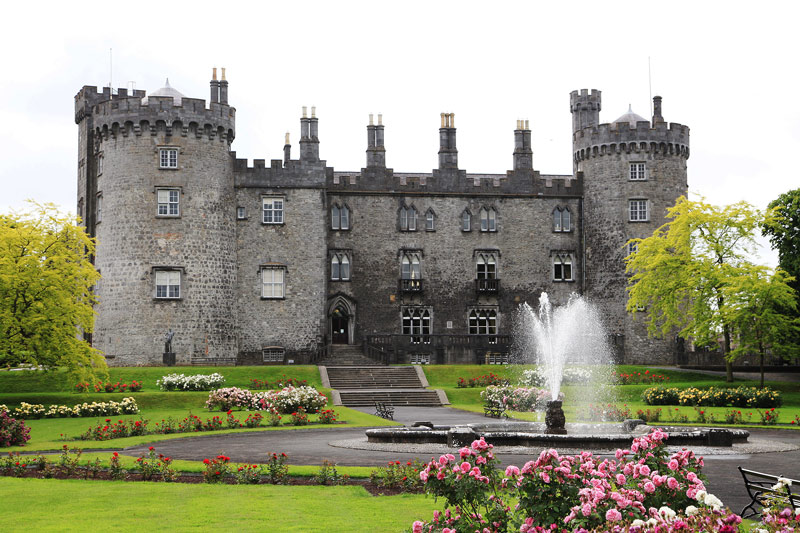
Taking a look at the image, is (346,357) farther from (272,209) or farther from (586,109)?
(586,109)

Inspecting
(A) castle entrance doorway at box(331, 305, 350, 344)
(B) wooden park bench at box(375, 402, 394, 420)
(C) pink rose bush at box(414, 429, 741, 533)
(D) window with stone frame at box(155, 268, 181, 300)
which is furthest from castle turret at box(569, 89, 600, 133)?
(C) pink rose bush at box(414, 429, 741, 533)

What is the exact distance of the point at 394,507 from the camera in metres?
13.0

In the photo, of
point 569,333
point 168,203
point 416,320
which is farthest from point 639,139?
point 168,203

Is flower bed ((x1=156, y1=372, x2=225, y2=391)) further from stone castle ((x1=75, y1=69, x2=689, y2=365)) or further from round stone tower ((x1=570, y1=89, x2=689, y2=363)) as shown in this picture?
round stone tower ((x1=570, y1=89, x2=689, y2=363))

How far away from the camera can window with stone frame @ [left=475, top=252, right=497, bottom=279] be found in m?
53.0

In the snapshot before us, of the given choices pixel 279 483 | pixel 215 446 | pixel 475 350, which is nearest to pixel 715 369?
pixel 475 350

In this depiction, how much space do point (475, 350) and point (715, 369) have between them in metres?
13.5

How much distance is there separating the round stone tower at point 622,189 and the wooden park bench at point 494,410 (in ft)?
68.3

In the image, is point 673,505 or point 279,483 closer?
point 673,505

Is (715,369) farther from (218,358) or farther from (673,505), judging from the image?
(673,505)

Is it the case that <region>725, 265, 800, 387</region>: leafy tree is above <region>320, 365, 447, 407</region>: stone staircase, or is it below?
above

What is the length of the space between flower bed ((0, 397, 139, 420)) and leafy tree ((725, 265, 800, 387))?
26.0 m

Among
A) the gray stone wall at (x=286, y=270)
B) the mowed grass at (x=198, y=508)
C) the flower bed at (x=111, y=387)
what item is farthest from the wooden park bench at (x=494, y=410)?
the gray stone wall at (x=286, y=270)

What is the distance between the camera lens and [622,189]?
5166 cm
